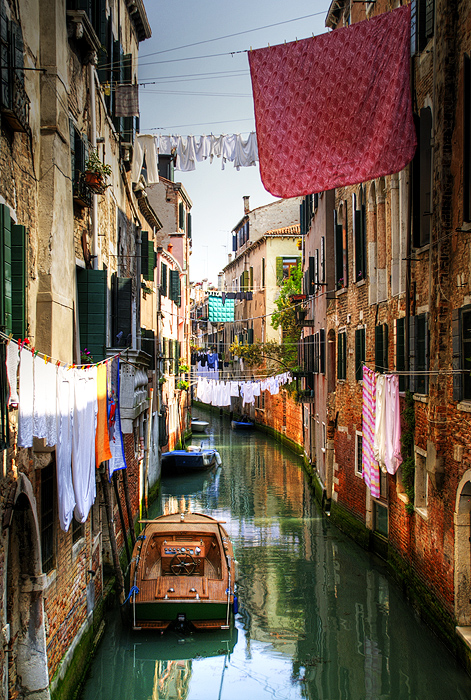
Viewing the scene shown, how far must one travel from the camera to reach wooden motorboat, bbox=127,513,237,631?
10852 millimetres

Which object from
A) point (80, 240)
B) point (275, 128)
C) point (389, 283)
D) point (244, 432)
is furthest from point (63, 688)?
point (244, 432)

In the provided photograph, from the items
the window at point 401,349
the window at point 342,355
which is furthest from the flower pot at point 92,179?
the window at point 342,355

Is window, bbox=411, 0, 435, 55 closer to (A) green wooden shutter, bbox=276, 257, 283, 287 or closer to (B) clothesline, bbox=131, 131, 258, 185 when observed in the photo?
(B) clothesline, bbox=131, 131, 258, 185

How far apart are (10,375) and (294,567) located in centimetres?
1099

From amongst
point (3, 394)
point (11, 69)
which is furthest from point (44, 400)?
point (11, 69)

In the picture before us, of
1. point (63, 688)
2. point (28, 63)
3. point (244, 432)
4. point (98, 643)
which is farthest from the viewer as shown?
point (244, 432)

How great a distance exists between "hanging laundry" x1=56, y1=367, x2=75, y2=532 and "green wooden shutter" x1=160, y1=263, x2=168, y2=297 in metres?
19.3

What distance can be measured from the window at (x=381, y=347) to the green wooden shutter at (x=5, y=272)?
8791mm

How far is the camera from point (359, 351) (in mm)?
15828

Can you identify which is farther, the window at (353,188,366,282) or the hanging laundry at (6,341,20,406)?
the window at (353,188,366,282)

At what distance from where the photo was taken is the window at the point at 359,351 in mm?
15516

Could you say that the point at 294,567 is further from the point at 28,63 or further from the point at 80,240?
the point at 28,63

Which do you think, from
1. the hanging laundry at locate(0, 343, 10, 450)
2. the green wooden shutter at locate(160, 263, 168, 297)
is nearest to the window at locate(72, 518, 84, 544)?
the hanging laundry at locate(0, 343, 10, 450)

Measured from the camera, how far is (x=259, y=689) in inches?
372
